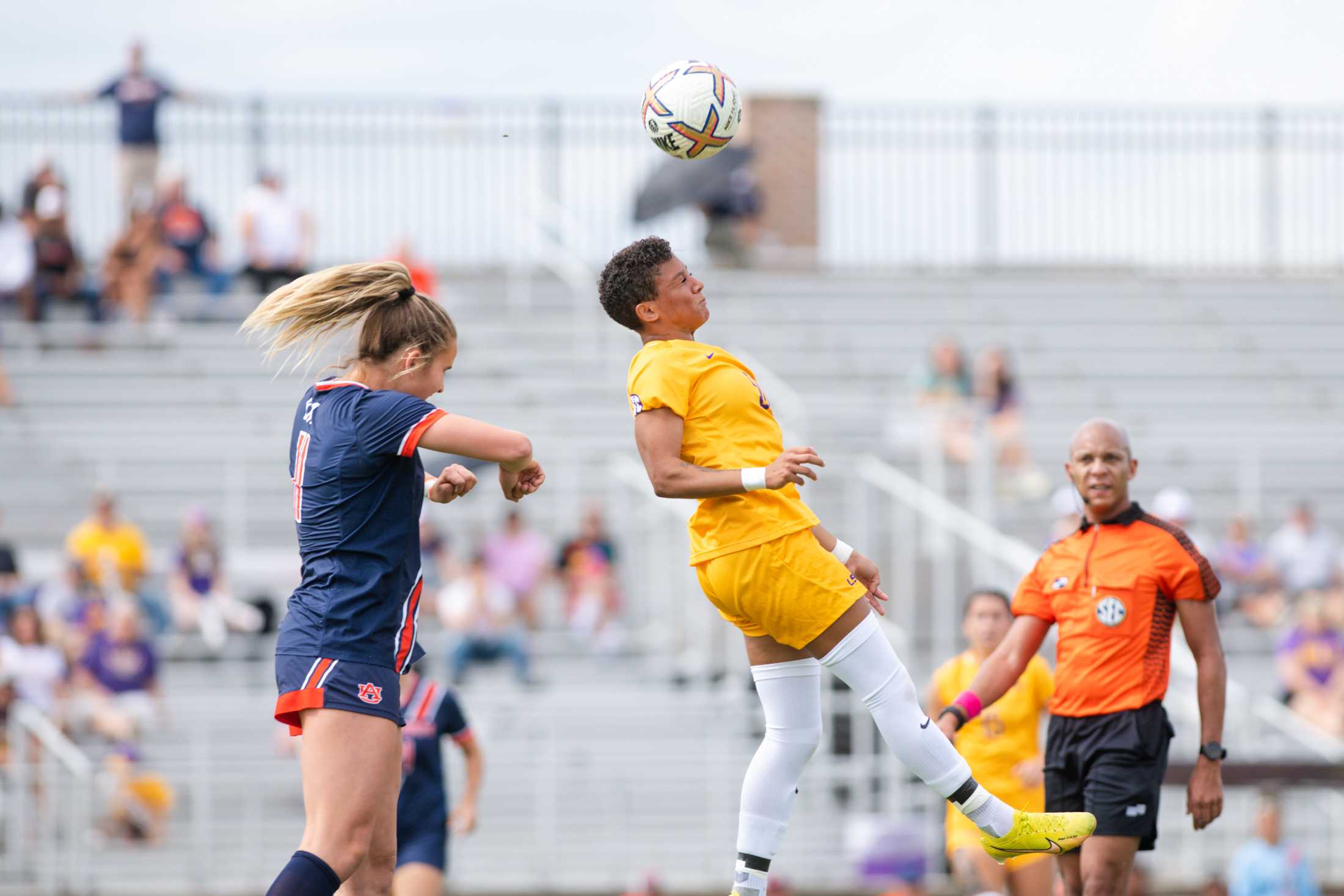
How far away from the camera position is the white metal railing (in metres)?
12.5

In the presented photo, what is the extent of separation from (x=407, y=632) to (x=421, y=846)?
114 inches

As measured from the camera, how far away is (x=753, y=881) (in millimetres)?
6047

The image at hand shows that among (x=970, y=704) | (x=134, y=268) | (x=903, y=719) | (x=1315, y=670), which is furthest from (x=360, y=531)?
(x=134, y=268)

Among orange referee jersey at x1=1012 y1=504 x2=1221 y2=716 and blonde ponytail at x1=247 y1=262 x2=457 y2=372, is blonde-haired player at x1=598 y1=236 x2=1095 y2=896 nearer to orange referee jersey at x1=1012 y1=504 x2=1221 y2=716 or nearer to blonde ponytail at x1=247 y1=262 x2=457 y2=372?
orange referee jersey at x1=1012 y1=504 x2=1221 y2=716

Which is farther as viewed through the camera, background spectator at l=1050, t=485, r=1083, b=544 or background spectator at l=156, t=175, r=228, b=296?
background spectator at l=156, t=175, r=228, b=296

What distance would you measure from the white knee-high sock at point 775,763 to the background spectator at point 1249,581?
9.90 metres

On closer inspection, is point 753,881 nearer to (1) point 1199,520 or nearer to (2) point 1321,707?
(2) point 1321,707

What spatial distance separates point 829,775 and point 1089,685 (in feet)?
22.2

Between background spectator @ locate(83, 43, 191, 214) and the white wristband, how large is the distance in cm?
1523

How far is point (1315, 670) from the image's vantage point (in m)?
13.9

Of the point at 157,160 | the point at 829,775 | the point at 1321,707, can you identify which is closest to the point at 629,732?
the point at 829,775

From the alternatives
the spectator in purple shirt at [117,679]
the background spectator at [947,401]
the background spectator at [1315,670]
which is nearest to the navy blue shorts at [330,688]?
the spectator in purple shirt at [117,679]

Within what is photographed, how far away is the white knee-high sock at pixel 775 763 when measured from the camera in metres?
6.04

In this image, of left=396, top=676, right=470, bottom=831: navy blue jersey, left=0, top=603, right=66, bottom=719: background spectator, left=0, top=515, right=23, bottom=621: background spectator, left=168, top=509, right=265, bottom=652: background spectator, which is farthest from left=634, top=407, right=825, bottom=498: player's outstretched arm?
left=168, top=509, right=265, bottom=652: background spectator
